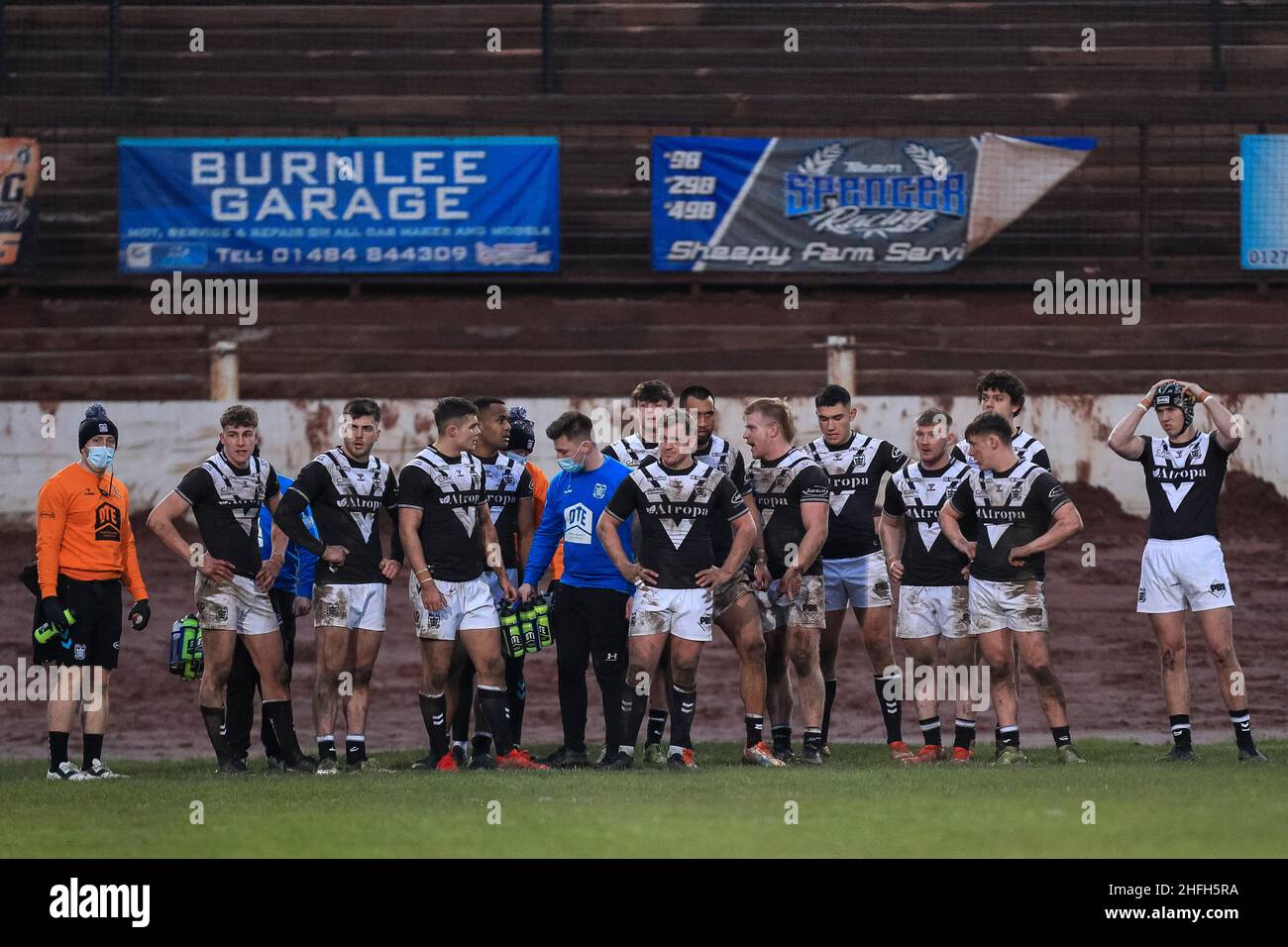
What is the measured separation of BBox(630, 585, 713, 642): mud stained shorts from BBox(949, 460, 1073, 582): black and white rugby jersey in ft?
6.26

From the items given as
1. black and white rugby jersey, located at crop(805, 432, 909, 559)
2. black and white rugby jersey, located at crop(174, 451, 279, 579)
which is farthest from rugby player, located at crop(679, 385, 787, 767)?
black and white rugby jersey, located at crop(174, 451, 279, 579)

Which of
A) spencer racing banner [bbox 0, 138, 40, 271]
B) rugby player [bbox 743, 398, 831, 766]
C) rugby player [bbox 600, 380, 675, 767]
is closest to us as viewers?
rugby player [bbox 600, 380, 675, 767]

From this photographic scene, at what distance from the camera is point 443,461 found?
11.6 m

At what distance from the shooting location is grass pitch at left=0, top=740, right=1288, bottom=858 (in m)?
7.94

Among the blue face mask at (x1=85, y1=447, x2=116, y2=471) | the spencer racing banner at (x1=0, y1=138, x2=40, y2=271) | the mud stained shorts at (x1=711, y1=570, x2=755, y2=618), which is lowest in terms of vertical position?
the mud stained shorts at (x1=711, y1=570, x2=755, y2=618)

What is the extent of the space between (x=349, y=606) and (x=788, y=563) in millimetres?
2941

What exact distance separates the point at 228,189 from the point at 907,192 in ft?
27.4

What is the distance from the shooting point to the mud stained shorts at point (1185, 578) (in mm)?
11688

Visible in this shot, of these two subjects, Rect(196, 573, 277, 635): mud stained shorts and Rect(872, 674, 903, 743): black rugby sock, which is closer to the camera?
Rect(196, 573, 277, 635): mud stained shorts

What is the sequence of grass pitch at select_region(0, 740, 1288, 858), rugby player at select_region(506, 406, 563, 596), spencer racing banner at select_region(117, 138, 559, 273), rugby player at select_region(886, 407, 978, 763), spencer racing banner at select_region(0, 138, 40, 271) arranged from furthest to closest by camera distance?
1. spencer racing banner at select_region(0, 138, 40, 271)
2. spencer racing banner at select_region(117, 138, 559, 273)
3. rugby player at select_region(506, 406, 563, 596)
4. rugby player at select_region(886, 407, 978, 763)
5. grass pitch at select_region(0, 740, 1288, 858)

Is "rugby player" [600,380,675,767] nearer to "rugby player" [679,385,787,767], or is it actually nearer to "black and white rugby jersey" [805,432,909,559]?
"rugby player" [679,385,787,767]

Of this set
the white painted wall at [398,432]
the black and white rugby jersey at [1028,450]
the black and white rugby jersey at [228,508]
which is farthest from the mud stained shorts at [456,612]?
the white painted wall at [398,432]
